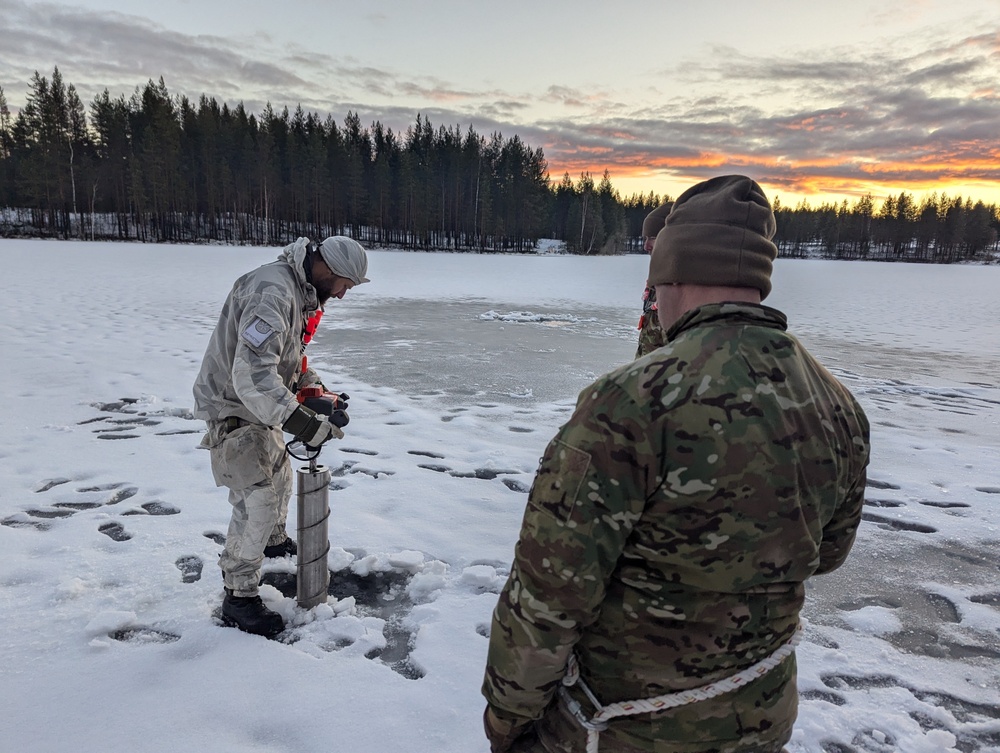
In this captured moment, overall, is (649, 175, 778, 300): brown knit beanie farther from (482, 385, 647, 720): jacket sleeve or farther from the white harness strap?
the white harness strap

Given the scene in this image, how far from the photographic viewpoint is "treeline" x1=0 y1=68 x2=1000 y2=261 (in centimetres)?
5428

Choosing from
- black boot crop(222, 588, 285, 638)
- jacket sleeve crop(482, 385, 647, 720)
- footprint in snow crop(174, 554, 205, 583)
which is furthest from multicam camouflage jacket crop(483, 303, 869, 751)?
footprint in snow crop(174, 554, 205, 583)

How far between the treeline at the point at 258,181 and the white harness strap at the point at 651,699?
59.8 meters

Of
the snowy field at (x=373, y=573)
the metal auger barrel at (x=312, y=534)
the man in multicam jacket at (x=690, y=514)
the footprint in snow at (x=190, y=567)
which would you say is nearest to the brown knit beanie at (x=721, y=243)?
the man in multicam jacket at (x=690, y=514)

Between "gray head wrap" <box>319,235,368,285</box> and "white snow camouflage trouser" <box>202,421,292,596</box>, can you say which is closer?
"white snow camouflage trouser" <box>202,421,292,596</box>

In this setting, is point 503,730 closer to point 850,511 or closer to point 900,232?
point 850,511

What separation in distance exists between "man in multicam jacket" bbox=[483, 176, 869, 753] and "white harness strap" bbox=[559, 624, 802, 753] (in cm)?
1

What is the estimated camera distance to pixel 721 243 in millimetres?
1263

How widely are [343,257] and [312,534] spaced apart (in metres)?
1.52

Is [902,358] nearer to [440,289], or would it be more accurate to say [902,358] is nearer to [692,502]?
[692,502]

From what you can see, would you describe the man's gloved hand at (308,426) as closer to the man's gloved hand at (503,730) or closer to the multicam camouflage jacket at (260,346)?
the multicam camouflage jacket at (260,346)

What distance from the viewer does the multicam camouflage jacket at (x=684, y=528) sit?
1124 millimetres

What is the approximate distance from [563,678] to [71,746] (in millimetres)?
2236

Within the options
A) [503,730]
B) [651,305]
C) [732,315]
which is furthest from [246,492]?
[651,305]
